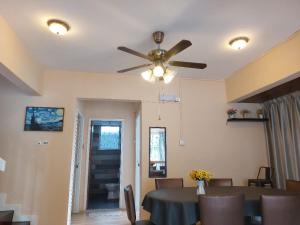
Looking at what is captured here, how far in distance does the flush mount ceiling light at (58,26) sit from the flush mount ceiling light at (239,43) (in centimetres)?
209

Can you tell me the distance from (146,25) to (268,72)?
6.56 ft

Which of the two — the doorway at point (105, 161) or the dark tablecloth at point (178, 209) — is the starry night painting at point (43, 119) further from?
the doorway at point (105, 161)

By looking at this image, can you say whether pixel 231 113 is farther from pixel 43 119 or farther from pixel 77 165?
pixel 77 165

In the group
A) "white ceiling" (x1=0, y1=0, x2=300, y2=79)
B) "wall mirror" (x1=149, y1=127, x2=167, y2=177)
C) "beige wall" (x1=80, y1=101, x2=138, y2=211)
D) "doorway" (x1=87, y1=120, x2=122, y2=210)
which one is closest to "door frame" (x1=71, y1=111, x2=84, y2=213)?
"beige wall" (x1=80, y1=101, x2=138, y2=211)

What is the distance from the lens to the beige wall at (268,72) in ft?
9.27

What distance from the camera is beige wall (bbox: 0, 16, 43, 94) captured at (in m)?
2.49

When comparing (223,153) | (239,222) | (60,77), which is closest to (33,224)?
(60,77)

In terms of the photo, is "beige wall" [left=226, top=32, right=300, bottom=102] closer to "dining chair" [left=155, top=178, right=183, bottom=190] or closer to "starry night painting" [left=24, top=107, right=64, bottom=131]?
"dining chair" [left=155, top=178, right=183, bottom=190]

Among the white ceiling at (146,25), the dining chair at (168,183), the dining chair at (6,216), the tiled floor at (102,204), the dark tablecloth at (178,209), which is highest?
the white ceiling at (146,25)

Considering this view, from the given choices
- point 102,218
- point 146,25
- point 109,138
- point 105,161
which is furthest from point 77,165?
point 146,25

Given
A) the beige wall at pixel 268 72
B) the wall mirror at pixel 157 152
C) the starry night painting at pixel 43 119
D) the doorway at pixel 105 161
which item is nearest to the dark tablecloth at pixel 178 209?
the wall mirror at pixel 157 152

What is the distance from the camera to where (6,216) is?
3.17 meters

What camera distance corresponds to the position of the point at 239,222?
7.10 ft

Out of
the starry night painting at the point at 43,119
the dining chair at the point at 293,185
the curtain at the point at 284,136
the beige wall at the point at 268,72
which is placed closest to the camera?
the beige wall at the point at 268,72
